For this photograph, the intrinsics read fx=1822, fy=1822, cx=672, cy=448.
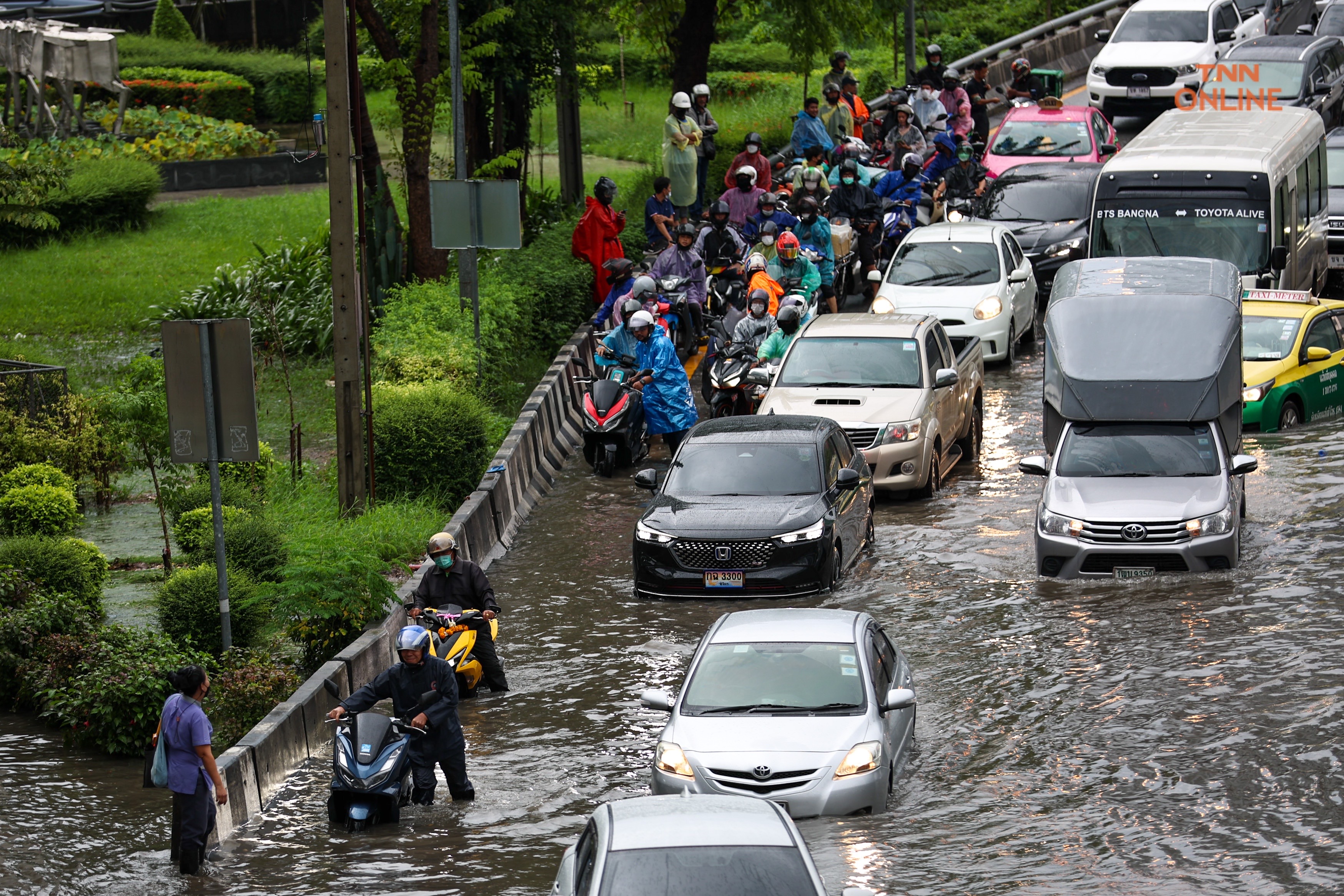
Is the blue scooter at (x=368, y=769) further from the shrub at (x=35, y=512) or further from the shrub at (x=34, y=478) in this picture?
the shrub at (x=34, y=478)

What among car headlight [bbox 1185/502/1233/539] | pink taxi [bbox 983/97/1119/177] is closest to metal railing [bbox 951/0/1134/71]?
pink taxi [bbox 983/97/1119/177]

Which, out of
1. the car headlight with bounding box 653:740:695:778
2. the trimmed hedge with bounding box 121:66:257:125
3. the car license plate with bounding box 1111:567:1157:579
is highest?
the trimmed hedge with bounding box 121:66:257:125

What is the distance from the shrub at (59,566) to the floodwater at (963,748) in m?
2.05

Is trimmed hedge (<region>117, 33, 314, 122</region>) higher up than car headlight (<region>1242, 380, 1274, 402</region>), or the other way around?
trimmed hedge (<region>117, 33, 314, 122</region>)

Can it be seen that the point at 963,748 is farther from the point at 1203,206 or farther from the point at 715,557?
the point at 1203,206

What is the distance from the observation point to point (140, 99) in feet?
158

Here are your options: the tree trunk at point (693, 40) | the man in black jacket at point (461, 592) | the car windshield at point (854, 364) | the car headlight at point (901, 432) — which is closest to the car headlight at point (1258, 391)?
the car windshield at point (854, 364)

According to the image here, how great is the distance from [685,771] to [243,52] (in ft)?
157

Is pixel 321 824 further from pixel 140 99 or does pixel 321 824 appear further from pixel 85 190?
pixel 140 99

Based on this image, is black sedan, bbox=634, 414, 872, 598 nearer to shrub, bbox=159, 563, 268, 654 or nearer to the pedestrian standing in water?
shrub, bbox=159, 563, 268, 654

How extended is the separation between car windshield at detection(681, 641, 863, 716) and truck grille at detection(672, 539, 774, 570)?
156 inches

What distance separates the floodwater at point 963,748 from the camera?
33.5 ft

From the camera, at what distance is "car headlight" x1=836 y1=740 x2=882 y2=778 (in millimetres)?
10992

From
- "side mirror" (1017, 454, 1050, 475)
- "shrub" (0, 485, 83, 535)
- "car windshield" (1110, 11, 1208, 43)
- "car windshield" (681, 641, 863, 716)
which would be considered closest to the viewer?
"car windshield" (681, 641, 863, 716)
